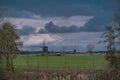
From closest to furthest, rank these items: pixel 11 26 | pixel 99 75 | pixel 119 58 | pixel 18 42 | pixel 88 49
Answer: pixel 99 75 → pixel 119 58 → pixel 11 26 → pixel 18 42 → pixel 88 49

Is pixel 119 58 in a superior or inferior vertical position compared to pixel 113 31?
inferior

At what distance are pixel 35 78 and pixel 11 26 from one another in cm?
2014

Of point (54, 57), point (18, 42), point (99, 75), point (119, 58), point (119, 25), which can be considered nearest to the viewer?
point (99, 75)

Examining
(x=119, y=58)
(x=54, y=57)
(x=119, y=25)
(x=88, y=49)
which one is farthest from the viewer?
(x=54, y=57)

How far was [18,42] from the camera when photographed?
58.1 m

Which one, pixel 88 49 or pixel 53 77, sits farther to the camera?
pixel 88 49

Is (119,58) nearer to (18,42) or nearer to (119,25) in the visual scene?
(119,25)

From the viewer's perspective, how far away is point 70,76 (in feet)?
112

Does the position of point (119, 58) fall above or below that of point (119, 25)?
below

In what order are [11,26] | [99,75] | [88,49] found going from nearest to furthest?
[99,75], [11,26], [88,49]

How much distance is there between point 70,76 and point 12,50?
23418mm

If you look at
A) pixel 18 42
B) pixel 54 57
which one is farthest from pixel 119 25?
pixel 54 57

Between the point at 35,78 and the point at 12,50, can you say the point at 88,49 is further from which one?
the point at 35,78

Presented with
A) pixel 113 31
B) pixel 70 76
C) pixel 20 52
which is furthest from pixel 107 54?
pixel 20 52
